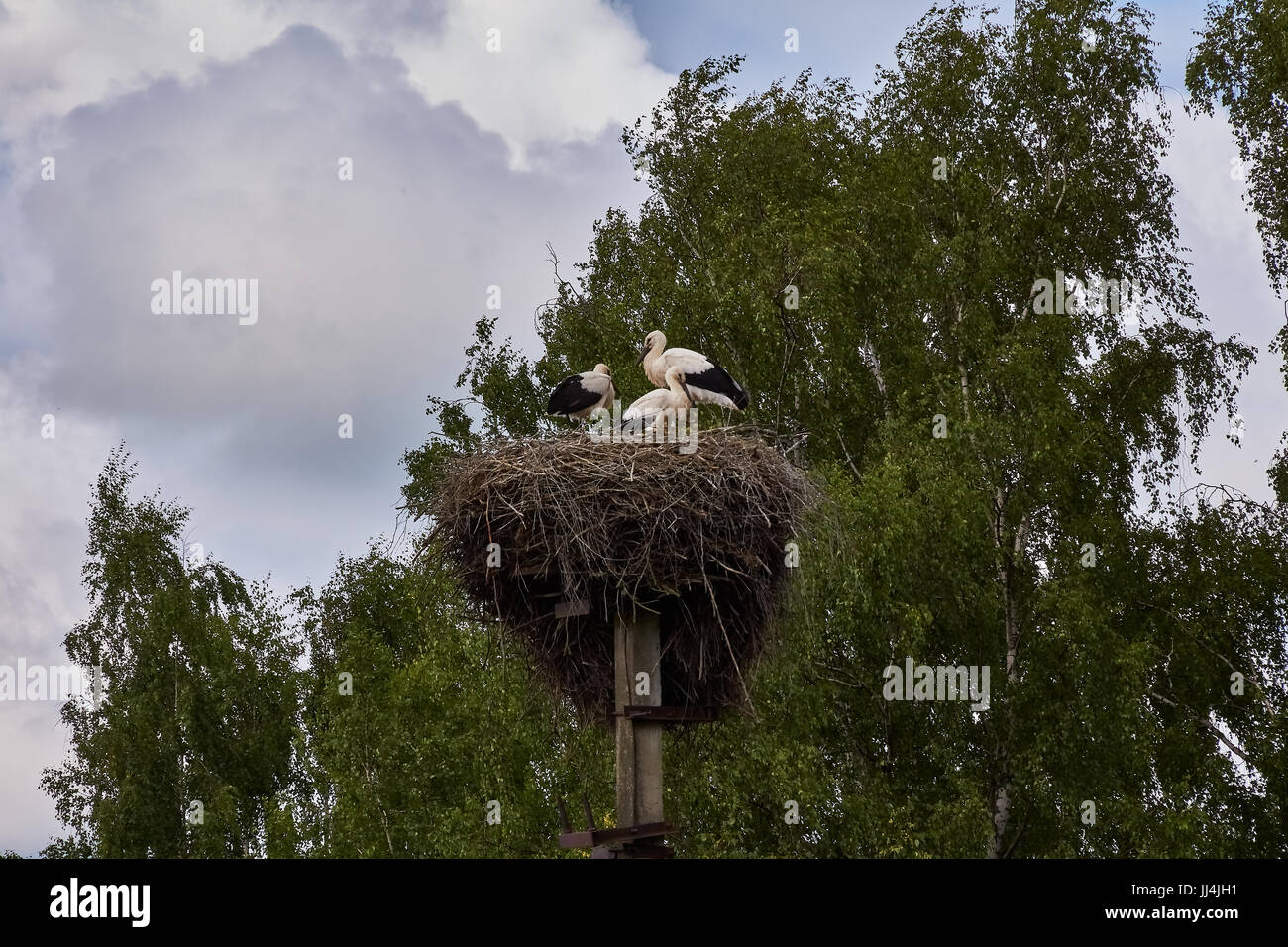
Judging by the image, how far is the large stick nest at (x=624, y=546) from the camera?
26.3ft

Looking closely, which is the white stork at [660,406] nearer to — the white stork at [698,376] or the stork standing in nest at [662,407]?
the stork standing in nest at [662,407]

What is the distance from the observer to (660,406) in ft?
34.7

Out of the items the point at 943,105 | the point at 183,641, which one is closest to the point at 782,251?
the point at 943,105

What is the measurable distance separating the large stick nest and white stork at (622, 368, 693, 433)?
49.7 inches

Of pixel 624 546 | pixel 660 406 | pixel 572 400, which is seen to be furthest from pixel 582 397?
pixel 624 546

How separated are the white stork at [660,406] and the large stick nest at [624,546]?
1.26 meters

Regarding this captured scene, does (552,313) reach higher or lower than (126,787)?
higher

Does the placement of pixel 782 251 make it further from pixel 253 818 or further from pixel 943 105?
pixel 253 818

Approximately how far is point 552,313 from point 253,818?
400 inches

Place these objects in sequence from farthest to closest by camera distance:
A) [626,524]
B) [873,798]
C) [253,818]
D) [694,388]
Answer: [253,818]
[873,798]
[694,388]
[626,524]

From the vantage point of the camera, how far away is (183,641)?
2648 centimetres

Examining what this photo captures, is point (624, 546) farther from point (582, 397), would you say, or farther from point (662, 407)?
point (582, 397)

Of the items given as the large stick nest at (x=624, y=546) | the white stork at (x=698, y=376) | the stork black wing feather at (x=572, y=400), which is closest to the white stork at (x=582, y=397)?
the stork black wing feather at (x=572, y=400)

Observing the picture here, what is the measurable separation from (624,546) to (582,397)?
3201 mm
